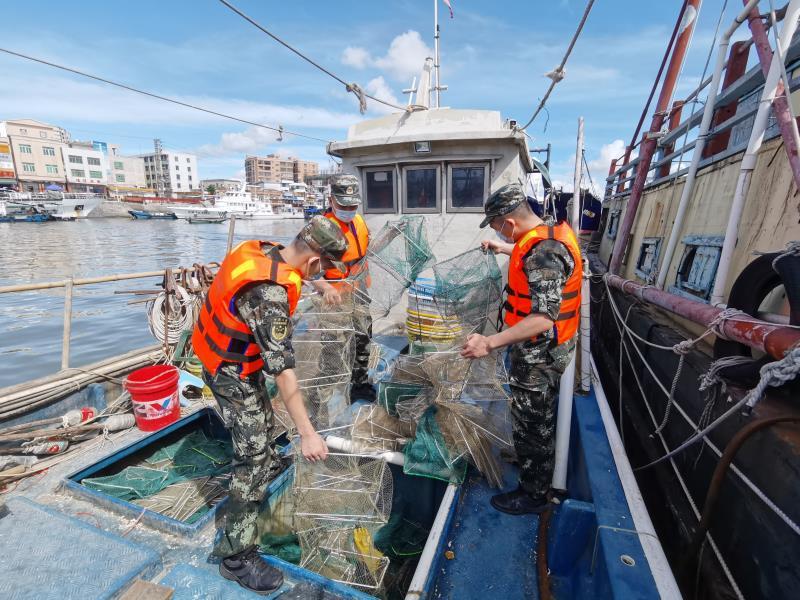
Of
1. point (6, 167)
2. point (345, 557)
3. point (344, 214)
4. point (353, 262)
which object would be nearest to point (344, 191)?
point (344, 214)

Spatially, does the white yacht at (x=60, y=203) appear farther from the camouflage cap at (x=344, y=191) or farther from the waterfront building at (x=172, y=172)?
the camouflage cap at (x=344, y=191)

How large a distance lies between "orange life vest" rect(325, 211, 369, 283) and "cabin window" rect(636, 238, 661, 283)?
181 inches

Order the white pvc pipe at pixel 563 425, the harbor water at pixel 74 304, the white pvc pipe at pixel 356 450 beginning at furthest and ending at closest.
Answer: the harbor water at pixel 74 304, the white pvc pipe at pixel 356 450, the white pvc pipe at pixel 563 425

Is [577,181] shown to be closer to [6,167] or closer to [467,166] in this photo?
[467,166]

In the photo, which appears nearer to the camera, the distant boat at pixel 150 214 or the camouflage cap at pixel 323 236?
the camouflage cap at pixel 323 236

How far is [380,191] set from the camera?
20.4ft

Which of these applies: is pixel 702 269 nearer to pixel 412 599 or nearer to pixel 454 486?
pixel 454 486

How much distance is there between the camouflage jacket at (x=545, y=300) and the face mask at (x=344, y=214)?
6.18 ft

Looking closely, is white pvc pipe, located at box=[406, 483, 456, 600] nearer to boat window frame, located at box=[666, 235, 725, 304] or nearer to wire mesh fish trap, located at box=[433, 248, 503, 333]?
wire mesh fish trap, located at box=[433, 248, 503, 333]

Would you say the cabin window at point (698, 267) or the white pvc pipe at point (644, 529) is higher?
the cabin window at point (698, 267)

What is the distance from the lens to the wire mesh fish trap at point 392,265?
11.6 ft

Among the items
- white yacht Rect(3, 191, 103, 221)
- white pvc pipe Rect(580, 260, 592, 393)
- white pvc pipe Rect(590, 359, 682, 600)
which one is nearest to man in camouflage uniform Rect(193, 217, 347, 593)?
white pvc pipe Rect(590, 359, 682, 600)

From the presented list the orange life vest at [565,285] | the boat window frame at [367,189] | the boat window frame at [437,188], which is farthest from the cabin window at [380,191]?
the orange life vest at [565,285]

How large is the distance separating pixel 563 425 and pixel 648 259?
5.26m
